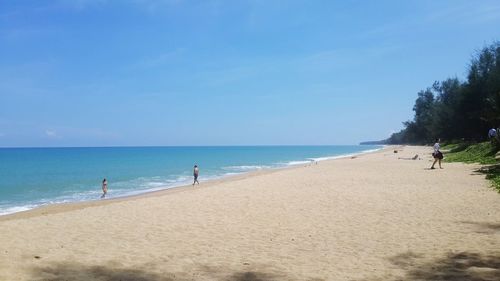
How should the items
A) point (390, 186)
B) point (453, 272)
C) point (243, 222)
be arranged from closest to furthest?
1. point (453, 272)
2. point (243, 222)
3. point (390, 186)

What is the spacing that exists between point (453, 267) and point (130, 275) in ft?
16.2

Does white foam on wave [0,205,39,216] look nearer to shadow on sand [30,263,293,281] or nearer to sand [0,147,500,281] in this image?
sand [0,147,500,281]

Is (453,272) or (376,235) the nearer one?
(453,272)

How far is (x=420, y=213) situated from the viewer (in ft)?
36.8

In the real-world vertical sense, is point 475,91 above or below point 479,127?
above

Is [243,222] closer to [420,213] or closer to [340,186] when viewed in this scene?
[420,213]

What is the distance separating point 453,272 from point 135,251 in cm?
547

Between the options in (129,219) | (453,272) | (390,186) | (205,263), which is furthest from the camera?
(390,186)

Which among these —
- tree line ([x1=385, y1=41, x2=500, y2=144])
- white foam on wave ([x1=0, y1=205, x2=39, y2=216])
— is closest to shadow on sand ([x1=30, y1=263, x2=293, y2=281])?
white foam on wave ([x1=0, y1=205, x2=39, y2=216])

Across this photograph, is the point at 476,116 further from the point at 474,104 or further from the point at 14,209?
the point at 14,209

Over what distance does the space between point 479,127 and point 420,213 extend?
44.8m

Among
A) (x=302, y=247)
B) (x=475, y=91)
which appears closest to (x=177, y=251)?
(x=302, y=247)

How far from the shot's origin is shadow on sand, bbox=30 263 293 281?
6.33 m

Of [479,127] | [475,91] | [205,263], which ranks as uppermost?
[475,91]
